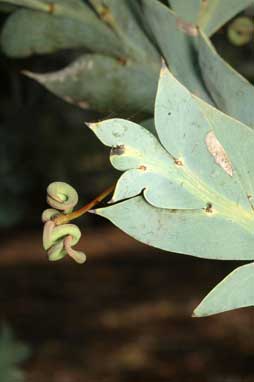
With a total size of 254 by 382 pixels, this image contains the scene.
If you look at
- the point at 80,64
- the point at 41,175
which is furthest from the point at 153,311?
the point at 80,64

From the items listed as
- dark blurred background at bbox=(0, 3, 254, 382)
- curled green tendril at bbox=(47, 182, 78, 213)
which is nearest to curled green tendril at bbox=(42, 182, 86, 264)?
curled green tendril at bbox=(47, 182, 78, 213)

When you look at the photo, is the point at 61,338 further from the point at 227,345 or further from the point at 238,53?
the point at 238,53

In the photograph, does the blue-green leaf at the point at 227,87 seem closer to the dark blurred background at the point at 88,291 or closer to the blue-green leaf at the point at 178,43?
the blue-green leaf at the point at 178,43

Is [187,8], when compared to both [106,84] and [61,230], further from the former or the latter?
[61,230]

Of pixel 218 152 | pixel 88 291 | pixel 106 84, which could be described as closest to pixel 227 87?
pixel 218 152

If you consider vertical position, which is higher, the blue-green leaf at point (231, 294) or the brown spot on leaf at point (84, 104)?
the blue-green leaf at point (231, 294)

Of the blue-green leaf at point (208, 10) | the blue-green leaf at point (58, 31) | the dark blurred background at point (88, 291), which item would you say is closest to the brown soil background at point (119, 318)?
the dark blurred background at point (88, 291)
